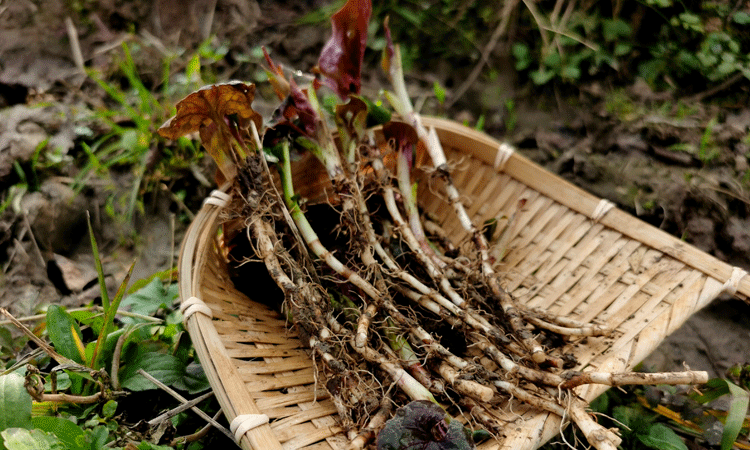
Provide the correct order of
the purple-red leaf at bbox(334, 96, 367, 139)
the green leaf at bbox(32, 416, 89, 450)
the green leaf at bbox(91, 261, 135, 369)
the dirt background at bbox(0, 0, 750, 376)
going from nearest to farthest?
the green leaf at bbox(32, 416, 89, 450), the green leaf at bbox(91, 261, 135, 369), the purple-red leaf at bbox(334, 96, 367, 139), the dirt background at bbox(0, 0, 750, 376)

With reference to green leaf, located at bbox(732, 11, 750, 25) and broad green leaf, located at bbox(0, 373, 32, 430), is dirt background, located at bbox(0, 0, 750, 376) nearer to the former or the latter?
green leaf, located at bbox(732, 11, 750, 25)

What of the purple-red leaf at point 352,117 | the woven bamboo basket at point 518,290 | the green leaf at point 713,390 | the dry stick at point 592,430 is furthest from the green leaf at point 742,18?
the dry stick at point 592,430

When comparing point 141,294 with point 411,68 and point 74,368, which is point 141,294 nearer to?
point 74,368

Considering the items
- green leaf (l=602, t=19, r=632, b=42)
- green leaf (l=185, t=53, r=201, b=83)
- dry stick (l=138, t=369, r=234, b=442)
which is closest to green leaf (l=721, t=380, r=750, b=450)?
dry stick (l=138, t=369, r=234, b=442)

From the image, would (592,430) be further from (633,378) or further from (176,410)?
(176,410)

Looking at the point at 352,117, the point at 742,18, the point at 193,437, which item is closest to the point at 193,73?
the point at 352,117
